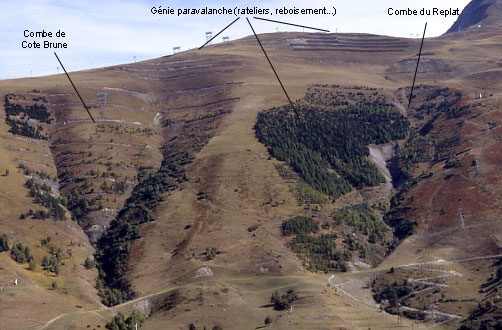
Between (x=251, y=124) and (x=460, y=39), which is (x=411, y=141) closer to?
(x=251, y=124)

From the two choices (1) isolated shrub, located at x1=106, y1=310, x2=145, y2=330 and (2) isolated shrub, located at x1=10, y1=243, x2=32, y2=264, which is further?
(2) isolated shrub, located at x1=10, y1=243, x2=32, y2=264

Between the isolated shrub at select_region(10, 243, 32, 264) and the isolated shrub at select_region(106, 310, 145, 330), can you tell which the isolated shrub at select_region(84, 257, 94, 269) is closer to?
the isolated shrub at select_region(10, 243, 32, 264)

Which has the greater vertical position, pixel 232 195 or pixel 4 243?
pixel 232 195

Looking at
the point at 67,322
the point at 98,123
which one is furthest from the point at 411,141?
the point at 67,322

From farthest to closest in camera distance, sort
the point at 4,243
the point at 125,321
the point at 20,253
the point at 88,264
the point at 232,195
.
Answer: the point at 232,195 < the point at 88,264 < the point at 20,253 < the point at 4,243 < the point at 125,321

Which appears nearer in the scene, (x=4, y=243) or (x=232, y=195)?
(x=4, y=243)

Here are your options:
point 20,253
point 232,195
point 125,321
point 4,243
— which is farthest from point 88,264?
point 232,195

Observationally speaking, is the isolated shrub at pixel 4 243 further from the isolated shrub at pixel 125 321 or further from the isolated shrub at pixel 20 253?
the isolated shrub at pixel 125 321

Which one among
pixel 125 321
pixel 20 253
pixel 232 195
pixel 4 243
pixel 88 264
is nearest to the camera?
pixel 125 321

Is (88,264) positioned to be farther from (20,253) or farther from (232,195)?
(232,195)

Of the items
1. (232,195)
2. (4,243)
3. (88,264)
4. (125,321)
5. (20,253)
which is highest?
Result: (232,195)

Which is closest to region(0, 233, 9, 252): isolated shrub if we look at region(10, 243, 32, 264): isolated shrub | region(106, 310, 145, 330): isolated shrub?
region(10, 243, 32, 264): isolated shrub
